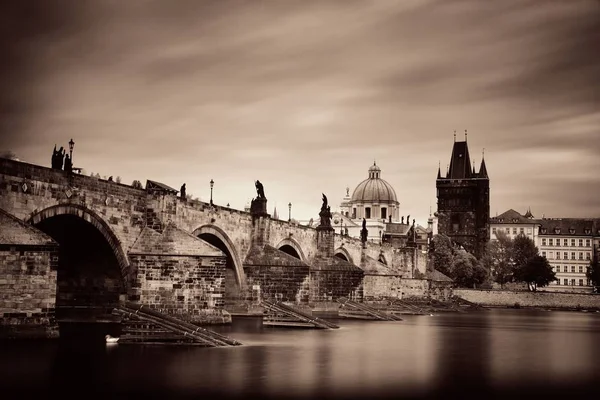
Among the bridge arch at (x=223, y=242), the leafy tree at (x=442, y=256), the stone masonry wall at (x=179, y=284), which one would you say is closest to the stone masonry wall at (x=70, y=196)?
the stone masonry wall at (x=179, y=284)

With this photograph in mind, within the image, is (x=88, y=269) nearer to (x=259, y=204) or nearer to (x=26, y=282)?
(x=26, y=282)

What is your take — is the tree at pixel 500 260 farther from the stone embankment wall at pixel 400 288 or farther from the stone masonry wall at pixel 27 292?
the stone masonry wall at pixel 27 292

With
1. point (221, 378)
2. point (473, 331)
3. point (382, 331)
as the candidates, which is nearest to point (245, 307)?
point (382, 331)

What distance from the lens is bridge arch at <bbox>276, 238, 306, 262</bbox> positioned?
150 feet

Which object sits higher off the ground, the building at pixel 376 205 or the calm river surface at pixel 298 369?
the building at pixel 376 205

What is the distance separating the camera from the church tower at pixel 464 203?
427 feet

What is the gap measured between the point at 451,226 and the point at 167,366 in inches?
4587

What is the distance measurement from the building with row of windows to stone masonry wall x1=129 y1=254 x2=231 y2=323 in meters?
102

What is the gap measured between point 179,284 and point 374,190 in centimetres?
11638

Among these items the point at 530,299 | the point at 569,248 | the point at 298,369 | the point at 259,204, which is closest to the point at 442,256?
the point at 530,299

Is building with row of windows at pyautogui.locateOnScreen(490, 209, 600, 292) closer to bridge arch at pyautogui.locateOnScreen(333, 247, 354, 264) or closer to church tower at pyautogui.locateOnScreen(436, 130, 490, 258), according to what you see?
church tower at pyautogui.locateOnScreen(436, 130, 490, 258)

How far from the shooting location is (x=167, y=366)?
61.8ft

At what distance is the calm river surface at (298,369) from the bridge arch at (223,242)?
800 centimetres

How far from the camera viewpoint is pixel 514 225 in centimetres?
13662
